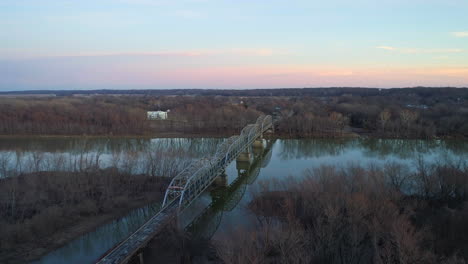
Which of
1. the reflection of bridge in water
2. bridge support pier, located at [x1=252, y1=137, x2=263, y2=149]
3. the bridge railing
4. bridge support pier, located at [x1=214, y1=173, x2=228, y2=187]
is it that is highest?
the bridge railing

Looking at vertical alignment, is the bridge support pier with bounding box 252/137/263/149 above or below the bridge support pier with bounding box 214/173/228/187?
above

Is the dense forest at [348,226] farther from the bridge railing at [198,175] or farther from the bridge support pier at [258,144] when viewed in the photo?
the bridge support pier at [258,144]

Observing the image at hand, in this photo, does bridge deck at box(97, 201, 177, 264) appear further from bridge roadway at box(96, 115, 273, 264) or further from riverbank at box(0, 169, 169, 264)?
riverbank at box(0, 169, 169, 264)

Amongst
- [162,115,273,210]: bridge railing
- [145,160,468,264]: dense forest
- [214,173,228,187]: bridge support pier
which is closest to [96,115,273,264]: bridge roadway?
[162,115,273,210]: bridge railing

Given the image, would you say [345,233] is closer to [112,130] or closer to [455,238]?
[455,238]

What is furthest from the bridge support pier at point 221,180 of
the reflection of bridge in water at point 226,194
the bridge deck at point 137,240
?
the bridge deck at point 137,240

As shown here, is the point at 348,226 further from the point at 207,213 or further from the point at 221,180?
the point at 221,180

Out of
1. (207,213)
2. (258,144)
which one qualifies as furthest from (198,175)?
(258,144)

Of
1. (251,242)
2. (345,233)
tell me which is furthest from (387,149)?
(251,242)
